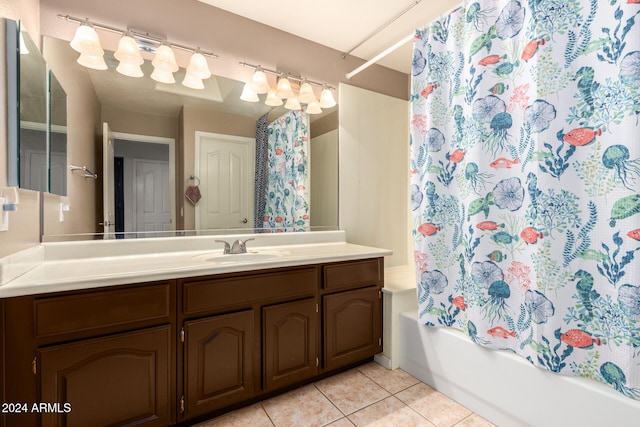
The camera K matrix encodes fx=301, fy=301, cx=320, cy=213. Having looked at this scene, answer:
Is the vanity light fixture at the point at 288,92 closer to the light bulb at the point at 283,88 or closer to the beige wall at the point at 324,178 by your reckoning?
the light bulb at the point at 283,88

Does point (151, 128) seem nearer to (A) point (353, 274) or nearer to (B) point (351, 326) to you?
(A) point (353, 274)

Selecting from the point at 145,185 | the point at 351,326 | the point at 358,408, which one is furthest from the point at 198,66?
the point at 358,408

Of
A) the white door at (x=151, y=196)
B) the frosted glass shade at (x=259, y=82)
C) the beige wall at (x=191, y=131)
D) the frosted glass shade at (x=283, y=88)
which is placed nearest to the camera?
the white door at (x=151, y=196)

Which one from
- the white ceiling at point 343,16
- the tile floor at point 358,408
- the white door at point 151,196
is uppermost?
the white ceiling at point 343,16

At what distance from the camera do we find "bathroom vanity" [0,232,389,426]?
111cm

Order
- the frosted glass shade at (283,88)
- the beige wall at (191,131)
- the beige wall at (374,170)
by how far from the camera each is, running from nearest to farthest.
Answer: the beige wall at (191,131)
the frosted glass shade at (283,88)
the beige wall at (374,170)

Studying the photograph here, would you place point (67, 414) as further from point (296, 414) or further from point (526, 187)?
point (526, 187)

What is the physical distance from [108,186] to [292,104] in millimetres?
1356

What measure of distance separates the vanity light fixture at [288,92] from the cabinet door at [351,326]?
4.79 ft

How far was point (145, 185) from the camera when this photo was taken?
5.92 ft

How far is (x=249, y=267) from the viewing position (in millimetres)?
1518

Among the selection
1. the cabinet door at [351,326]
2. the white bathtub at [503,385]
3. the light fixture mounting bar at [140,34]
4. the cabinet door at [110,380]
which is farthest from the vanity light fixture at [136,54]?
the white bathtub at [503,385]

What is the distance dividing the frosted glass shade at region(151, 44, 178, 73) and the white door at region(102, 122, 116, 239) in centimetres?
47

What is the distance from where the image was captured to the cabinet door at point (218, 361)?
4.62ft
